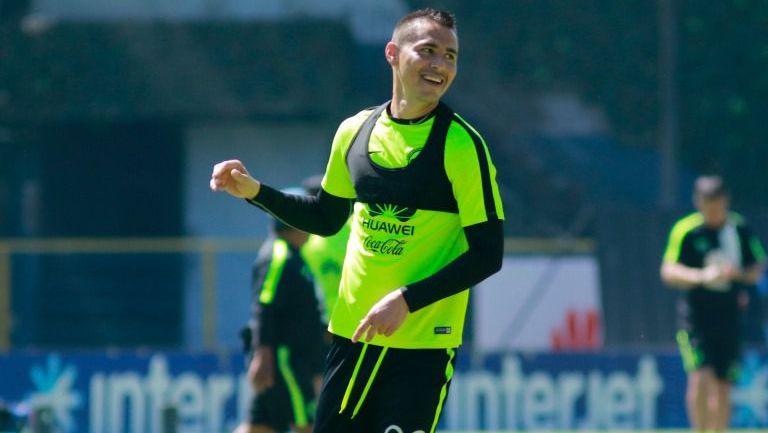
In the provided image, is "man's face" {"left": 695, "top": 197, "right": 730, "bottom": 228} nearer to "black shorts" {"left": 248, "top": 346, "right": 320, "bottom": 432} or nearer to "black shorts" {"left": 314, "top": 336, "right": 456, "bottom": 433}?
"black shorts" {"left": 248, "top": 346, "right": 320, "bottom": 432}

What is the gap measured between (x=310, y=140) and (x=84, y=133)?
10.2 ft

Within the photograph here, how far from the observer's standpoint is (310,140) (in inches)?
866

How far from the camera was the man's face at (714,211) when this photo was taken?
12945mm

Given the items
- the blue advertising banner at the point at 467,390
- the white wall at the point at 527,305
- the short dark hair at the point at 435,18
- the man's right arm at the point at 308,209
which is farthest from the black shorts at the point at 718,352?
the short dark hair at the point at 435,18

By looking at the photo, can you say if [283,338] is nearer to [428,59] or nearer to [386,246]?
[386,246]

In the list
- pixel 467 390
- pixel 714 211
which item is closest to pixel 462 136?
pixel 714 211

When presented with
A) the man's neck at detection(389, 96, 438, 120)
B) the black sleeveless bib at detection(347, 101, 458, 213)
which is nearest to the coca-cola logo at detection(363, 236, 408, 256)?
the black sleeveless bib at detection(347, 101, 458, 213)

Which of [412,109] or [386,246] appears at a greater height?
[412,109]

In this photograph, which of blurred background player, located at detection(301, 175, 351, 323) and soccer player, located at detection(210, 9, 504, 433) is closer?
soccer player, located at detection(210, 9, 504, 433)

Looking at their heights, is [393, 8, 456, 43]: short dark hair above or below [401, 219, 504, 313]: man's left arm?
above

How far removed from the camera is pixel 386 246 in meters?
5.60

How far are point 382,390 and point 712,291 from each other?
A: 806 centimetres

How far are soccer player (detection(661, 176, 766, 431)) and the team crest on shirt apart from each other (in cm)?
759

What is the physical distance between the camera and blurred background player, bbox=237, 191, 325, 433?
945 centimetres
